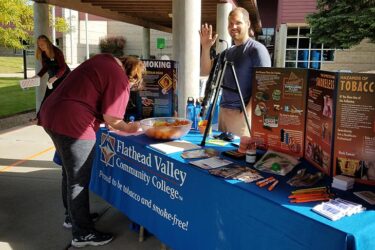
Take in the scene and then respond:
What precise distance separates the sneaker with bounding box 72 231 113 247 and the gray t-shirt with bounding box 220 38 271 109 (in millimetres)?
1522

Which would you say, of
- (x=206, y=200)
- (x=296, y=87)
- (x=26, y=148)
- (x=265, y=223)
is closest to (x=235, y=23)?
(x=296, y=87)

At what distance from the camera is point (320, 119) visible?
1984mm

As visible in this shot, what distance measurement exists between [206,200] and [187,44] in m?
3.37

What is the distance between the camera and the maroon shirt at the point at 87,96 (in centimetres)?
255

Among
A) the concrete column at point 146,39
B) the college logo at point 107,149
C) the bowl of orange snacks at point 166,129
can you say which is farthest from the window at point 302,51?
the bowl of orange snacks at point 166,129

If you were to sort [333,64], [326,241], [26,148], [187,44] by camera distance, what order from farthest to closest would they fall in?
[333,64]
[26,148]
[187,44]
[326,241]

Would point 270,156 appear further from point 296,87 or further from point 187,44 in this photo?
point 187,44

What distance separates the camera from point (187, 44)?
512 centimetres

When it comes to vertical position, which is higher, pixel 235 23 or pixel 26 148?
pixel 235 23

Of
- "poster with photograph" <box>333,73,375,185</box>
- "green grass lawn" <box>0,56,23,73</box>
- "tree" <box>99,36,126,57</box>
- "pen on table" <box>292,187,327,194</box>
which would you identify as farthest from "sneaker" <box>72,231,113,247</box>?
"tree" <box>99,36,126,57</box>

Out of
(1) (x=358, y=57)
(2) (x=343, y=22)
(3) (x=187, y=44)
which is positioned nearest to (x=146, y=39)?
(2) (x=343, y=22)

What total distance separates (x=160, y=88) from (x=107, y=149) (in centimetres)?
74

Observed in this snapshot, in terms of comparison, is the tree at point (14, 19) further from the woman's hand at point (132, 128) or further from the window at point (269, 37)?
the window at point (269, 37)

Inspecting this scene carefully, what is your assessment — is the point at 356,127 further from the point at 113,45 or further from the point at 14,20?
the point at 113,45
